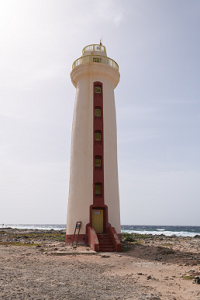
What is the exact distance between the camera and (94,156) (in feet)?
73.1

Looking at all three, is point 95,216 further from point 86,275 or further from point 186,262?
point 86,275

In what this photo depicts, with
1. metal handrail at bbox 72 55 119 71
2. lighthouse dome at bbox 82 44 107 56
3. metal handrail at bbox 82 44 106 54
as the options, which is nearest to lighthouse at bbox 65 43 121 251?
metal handrail at bbox 72 55 119 71

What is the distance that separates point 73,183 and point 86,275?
12396 millimetres

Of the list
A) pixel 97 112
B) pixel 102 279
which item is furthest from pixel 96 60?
pixel 102 279

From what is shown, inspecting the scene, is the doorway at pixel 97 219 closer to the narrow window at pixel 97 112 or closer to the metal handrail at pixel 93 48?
the narrow window at pixel 97 112

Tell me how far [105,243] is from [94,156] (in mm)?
7417

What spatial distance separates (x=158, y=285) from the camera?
345 inches

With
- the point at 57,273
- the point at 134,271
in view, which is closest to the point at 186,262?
the point at 134,271

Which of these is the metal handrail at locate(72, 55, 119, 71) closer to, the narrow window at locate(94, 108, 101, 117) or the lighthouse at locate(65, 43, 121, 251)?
the lighthouse at locate(65, 43, 121, 251)

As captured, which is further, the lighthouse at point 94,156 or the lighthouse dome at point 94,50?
the lighthouse dome at point 94,50

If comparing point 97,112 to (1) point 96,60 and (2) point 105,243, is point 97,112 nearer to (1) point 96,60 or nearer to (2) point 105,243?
(1) point 96,60

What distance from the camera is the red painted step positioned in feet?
59.4

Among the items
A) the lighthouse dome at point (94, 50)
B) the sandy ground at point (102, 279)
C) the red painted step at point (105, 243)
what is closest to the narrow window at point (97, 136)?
the red painted step at point (105, 243)

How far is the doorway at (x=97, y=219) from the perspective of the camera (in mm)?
21328
